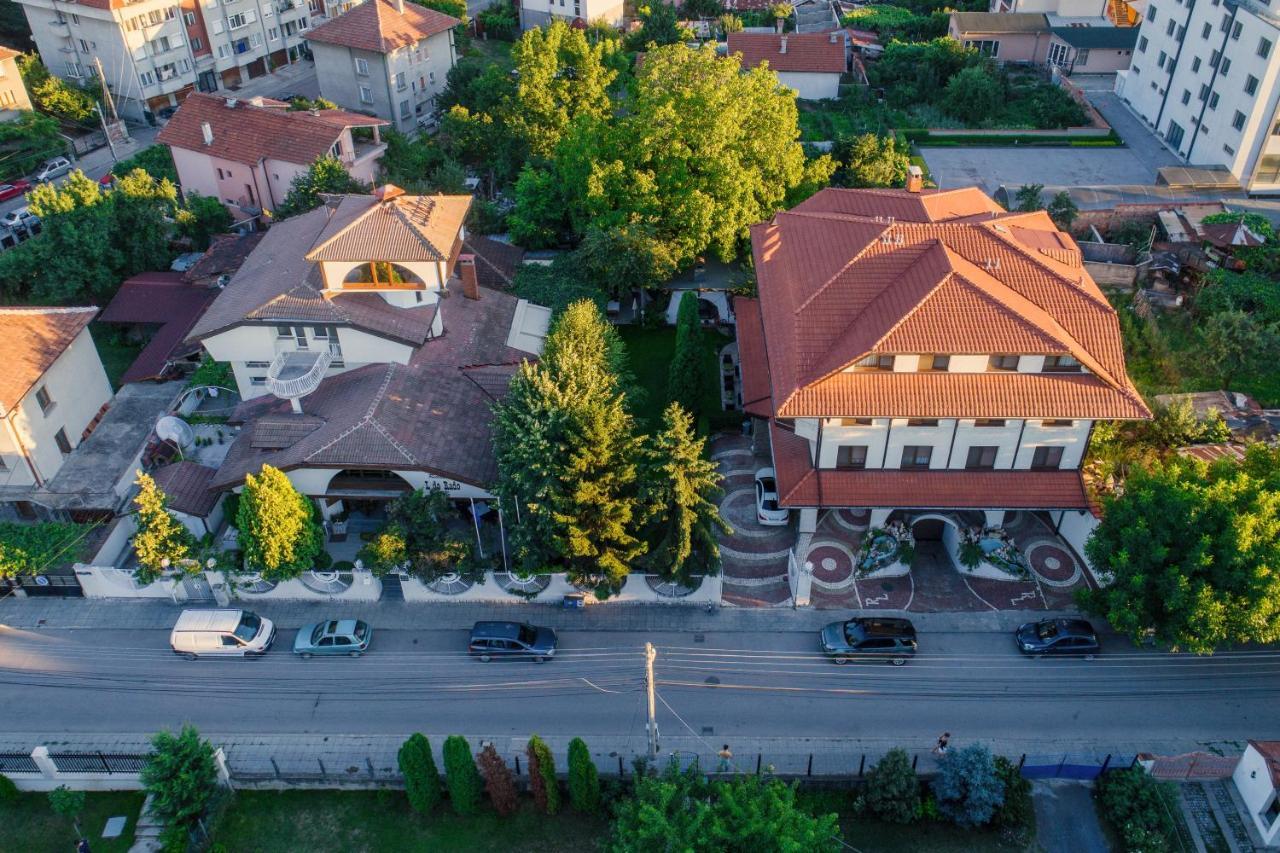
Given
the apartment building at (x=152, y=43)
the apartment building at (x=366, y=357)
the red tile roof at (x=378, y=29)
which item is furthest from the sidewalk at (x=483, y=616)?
the apartment building at (x=152, y=43)

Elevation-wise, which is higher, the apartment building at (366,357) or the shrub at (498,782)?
the apartment building at (366,357)

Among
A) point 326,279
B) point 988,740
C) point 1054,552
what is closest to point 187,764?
point 326,279

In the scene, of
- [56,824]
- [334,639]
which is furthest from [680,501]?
[56,824]

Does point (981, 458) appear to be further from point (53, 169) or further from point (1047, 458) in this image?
point (53, 169)

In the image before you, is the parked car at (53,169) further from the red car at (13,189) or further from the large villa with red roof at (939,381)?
the large villa with red roof at (939,381)

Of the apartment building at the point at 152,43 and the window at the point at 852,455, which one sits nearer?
the window at the point at 852,455

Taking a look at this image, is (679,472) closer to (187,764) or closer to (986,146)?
(187,764)
